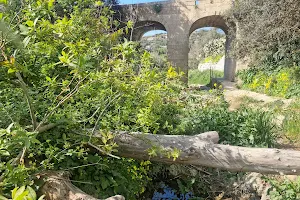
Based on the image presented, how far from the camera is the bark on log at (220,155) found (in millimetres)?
2527

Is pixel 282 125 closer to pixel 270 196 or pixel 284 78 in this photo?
pixel 270 196

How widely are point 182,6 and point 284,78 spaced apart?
7.75 m

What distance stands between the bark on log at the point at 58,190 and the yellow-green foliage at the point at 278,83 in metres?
6.91

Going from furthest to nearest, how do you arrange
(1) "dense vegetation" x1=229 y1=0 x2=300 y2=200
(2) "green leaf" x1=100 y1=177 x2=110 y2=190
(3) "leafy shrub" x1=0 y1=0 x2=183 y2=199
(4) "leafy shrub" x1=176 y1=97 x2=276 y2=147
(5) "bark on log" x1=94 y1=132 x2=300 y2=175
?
(1) "dense vegetation" x1=229 y1=0 x2=300 y2=200 → (4) "leafy shrub" x1=176 y1=97 x2=276 y2=147 → (5) "bark on log" x1=94 y1=132 x2=300 y2=175 → (2) "green leaf" x1=100 y1=177 x2=110 y2=190 → (3) "leafy shrub" x1=0 y1=0 x2=183 y2=199

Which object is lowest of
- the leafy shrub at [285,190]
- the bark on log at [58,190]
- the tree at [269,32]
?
the leafy shrub at [285,190]

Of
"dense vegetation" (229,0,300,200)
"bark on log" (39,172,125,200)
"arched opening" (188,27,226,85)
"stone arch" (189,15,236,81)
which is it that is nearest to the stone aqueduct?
"stone arch" (189,15,236,81)

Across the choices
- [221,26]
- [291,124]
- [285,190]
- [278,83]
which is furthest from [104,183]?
[221,26]

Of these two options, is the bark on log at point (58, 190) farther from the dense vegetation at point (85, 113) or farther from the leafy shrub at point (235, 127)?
A: the leafy shrub at point (235, 127)

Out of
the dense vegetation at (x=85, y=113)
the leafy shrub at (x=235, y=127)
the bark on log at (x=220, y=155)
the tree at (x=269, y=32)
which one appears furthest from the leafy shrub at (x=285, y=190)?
the tree at (x=269, y=32)

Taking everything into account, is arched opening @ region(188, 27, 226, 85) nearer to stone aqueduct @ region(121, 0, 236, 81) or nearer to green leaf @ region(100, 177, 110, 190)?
stone aqueduct @ region(121, 0, 236, 81)

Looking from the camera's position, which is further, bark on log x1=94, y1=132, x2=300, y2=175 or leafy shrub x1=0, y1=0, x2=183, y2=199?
bark on log x1=94, y1=132, x2=300, y2=175

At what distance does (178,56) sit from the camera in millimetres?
14562

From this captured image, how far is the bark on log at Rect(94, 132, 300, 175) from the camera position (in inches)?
99.5

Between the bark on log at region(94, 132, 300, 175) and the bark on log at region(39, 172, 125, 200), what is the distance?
680mm
